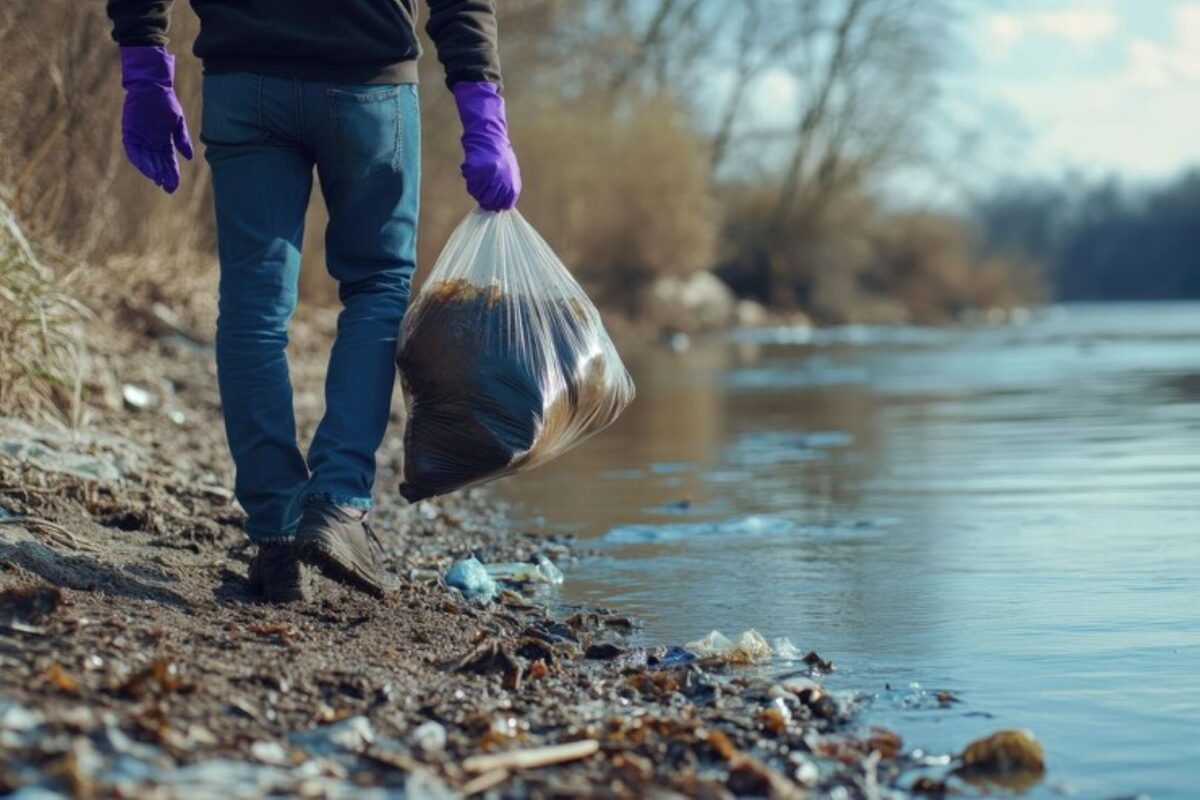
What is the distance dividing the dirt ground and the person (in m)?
0.28

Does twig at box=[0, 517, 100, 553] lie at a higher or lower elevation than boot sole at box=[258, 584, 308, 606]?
higher

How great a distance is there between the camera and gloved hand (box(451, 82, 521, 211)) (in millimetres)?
3809

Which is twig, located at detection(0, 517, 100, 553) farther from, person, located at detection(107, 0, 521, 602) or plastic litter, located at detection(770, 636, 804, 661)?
plastic litter, located at detection(770, 636, 804, 661)

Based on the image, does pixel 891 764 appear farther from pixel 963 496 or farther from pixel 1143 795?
pixel 963 496

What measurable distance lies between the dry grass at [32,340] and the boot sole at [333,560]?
1.85 meters

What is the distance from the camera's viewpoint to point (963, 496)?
6133mm

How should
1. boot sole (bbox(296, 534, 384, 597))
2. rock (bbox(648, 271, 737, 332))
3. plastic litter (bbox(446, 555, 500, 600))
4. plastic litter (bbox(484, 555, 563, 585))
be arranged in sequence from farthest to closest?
rock (bbox(648, 271, 737, 332)) → plastic litter (bbox(484, 555, 563, 585)) → plastic litter (bbox(446, 555, 500, 600)) → boot sole (bbox(296, 534, 384, 597))

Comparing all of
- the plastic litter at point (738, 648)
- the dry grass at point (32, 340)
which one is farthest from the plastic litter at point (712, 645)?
the dry grass at point (32, 340)

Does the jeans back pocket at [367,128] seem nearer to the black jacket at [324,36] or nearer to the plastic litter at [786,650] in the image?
the black jacket at [324,36]

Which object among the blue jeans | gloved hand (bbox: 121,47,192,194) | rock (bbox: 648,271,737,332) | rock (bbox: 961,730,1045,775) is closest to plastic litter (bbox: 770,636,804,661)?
rock (bbox: 961,730,1045,775)

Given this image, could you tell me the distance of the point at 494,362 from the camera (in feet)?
12.3

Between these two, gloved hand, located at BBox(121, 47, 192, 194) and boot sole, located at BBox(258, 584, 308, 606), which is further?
gloved hand, located at BBox(121, 47, 192, 194)

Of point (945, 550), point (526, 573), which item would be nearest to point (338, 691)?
point (526, 573)

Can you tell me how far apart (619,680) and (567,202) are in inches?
836
